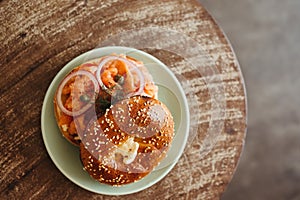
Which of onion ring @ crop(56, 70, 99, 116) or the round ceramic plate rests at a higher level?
onion ring @ crop(56, 70, 99, 116)

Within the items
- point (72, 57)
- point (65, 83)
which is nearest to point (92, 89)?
point (65, 83)

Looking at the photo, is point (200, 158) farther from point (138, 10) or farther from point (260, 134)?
point (260, 134)

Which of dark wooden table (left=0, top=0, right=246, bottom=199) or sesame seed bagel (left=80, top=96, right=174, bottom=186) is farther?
dark wooden table (left=0, top=0, right=246, bottom=199)

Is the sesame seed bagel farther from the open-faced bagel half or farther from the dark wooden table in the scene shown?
the dark wooden table

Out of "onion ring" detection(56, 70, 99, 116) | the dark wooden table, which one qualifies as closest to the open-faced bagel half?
"onion ring" detection(56, 70, 99, 116)

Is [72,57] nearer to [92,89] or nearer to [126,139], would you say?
[92,89]

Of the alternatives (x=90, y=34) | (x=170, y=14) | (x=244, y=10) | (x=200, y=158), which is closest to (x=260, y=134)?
(x=244, y=10)
